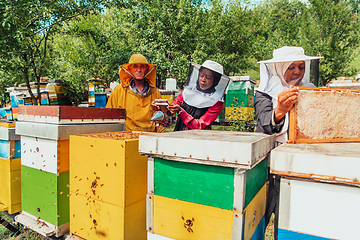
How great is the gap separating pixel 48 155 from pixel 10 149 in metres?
0.77

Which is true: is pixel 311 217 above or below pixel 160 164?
below

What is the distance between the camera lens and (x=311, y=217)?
850 millimetres

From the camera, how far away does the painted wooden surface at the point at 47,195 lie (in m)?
1.61

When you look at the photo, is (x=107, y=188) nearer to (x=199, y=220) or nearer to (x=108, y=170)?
(x=108, y=170)

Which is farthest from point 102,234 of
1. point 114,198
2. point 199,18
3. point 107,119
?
point 199,18

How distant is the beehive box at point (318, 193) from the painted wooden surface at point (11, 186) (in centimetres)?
227

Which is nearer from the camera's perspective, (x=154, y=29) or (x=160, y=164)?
(x=160, y=164)

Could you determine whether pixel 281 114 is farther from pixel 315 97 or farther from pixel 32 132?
pixel 32 132

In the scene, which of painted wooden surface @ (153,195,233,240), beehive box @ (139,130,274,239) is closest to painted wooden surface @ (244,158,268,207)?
beehive box @ (139,130,274,239)

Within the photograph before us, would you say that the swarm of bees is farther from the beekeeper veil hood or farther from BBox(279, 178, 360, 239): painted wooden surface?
the beekeeper veil hood

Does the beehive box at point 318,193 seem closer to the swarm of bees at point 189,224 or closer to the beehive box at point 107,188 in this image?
the swarm of bees at point 189,224

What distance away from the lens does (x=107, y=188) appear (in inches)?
53.5

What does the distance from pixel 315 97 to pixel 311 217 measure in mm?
633

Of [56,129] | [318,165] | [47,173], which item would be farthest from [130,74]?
[318,165]
